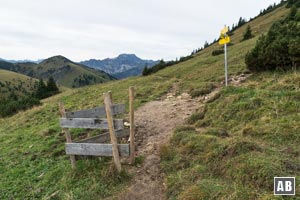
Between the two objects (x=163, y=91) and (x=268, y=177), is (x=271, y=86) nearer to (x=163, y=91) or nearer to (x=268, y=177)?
(x=268, y=177)

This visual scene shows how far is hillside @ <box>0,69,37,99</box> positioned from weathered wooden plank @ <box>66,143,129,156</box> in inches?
5615

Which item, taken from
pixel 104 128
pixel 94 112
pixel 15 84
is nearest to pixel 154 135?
pixel 94 112

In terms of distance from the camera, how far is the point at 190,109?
11.8 meters

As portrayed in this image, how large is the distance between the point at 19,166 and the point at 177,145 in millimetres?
5584

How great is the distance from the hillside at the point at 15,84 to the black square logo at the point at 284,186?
147473 millimetres

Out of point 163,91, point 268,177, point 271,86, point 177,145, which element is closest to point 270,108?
point 271,86

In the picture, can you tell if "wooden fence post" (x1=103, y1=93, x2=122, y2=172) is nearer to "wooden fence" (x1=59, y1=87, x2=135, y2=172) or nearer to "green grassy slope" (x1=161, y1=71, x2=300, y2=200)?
"wooden fence" (x1=59, y1=87, x2=135, y2=172)

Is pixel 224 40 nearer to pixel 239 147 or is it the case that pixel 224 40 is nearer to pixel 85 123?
pixel 239 147

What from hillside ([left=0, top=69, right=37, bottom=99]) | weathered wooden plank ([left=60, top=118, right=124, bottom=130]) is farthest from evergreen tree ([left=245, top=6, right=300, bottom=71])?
hillside ([left=0, top=69, right=37, bottom=99])

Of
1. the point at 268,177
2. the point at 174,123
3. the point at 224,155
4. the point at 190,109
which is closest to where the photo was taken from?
the point at 268,177

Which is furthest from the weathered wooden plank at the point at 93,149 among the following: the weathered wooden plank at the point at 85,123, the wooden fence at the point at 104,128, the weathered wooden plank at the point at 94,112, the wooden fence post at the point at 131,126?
the weathered wooden plank at the point at 94,112

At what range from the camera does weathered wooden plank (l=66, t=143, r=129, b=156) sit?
745cm

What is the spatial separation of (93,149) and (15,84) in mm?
163265

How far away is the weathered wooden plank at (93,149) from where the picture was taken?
24.4 ft
